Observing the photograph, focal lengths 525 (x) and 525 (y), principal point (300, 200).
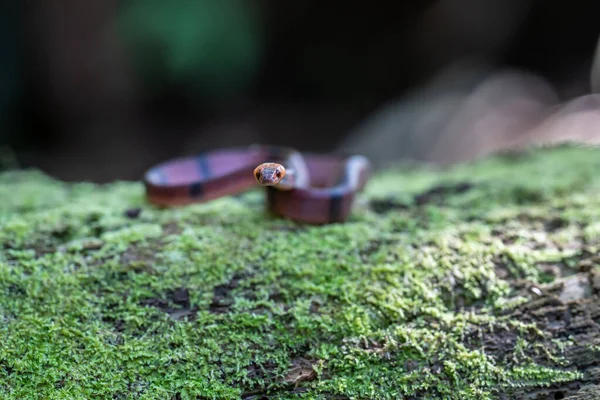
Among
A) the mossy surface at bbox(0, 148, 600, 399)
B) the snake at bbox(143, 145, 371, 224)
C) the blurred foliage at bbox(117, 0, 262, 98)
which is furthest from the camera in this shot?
the blurred foliage at bbox(117, 0, 262, 98)

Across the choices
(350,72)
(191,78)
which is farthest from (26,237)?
(350,72)

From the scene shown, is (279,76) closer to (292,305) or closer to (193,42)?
(193,42)

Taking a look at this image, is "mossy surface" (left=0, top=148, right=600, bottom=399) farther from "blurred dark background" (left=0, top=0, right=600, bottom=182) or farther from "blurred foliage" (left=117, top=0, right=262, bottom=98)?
"blurred foliage" (left=117, top=0, right=262, bottom=98)

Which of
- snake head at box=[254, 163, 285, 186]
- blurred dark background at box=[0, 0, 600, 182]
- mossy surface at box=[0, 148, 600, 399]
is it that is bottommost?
mossy surface at box=[0, 148, 600, 399]

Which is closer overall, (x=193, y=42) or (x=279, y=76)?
(x=193, y=42)

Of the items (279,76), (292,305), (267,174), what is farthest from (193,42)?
(292,305)

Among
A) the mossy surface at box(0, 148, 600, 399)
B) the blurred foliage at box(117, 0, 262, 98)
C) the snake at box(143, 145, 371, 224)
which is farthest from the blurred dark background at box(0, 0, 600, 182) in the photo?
the mossy surface at box(0, 148, 600, 399)

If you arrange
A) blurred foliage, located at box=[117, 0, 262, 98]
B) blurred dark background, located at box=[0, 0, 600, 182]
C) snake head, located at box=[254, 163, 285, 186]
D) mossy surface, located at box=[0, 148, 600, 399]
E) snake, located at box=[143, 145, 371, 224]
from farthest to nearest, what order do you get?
1. blurred foliage, located at box=[117, 0, 262, 98]
2. blurred dark background, located at box=[0, 0, 600, 182]
3. snake, located at box=[143, 145, 371, 224]
4. snake head, located at box=[254, 163, 285, 186]
5. mossy surface, located at box=[0, 148, 600, 399]

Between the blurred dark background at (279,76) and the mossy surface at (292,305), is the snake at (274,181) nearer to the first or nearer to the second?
the mossy surface at (292,305)
